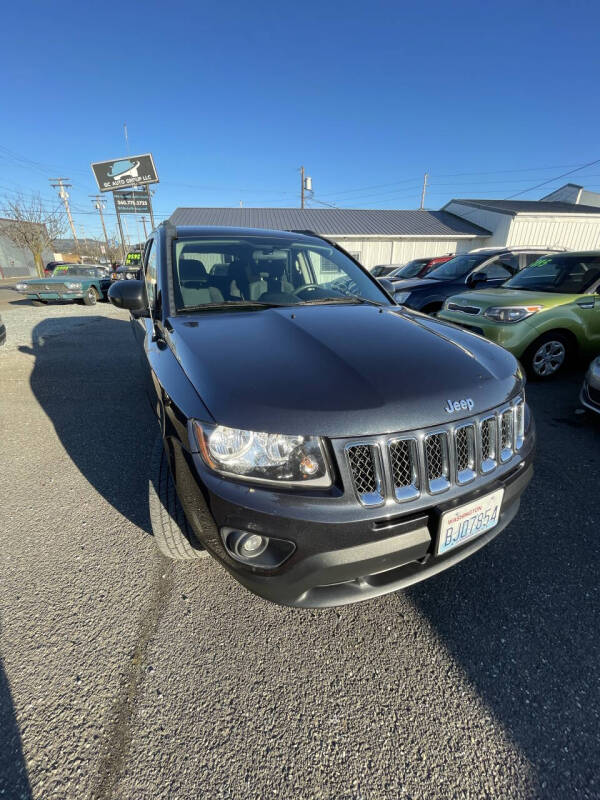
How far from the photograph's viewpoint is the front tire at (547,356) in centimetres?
457

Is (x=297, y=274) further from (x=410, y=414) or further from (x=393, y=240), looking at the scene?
(x=393, y=240)

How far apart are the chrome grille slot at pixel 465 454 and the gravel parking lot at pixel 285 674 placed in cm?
77

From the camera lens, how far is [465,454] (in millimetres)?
1402

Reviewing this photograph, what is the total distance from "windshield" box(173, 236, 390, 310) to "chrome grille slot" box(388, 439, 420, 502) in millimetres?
1366

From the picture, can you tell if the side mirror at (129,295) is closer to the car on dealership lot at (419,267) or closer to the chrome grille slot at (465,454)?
the chrome grille slot at (465,454)

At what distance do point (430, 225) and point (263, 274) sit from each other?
26.7 metres

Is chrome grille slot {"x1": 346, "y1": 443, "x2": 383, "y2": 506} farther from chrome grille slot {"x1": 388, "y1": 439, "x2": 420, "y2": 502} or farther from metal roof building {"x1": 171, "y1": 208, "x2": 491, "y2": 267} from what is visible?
metal roof building {"x1": 171, "y1": 208, "x2": 491, "y2": 267}

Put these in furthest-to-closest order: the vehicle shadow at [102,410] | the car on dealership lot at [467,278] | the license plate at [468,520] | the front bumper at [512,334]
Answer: the car on dealership lot at [467,278] < the front bumper at [512,334] < the vehicle shadow at [102,410] < the license plate at [468,520]

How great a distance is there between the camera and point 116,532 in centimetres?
218

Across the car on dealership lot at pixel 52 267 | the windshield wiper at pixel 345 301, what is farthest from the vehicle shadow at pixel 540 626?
the car on dealership lot at pixel 52 267

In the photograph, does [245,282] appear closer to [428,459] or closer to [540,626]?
[428,459]

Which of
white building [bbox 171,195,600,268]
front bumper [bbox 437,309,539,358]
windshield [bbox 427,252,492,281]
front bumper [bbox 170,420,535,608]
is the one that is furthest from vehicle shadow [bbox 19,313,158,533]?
white building [bbox 171,195,600,268]

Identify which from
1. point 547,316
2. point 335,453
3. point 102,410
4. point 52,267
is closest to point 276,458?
point 335,453

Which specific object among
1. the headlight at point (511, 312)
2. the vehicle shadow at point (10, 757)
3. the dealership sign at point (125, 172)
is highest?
the dealership sign at point (125, 172)
